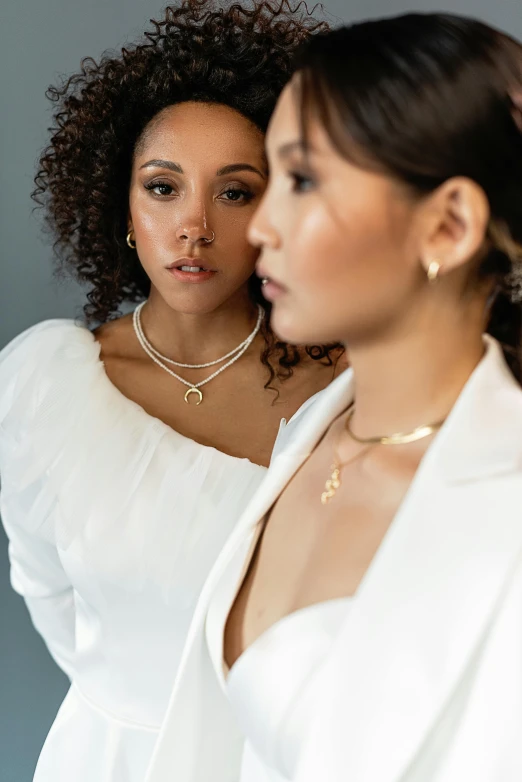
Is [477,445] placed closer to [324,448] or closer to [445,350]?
[445,350]

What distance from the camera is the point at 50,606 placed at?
1772mm

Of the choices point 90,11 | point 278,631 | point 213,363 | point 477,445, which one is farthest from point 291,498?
point 90,11

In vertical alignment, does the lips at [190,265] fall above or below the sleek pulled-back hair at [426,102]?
below

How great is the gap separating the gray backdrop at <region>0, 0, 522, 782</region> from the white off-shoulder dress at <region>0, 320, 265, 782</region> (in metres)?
0.39

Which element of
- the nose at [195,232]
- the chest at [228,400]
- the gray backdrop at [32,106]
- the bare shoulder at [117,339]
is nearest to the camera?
the nose at [195,232]

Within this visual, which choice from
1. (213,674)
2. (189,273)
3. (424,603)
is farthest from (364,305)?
(189,273)

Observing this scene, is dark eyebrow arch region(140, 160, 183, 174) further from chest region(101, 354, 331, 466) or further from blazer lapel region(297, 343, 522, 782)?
blazer lapel region(297, 343, 522, 782)

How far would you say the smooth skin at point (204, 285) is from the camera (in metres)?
1.41

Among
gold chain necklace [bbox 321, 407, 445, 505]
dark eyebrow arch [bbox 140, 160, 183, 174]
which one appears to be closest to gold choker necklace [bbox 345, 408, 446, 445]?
gold chain necklace [bbox 321, 407, 445, 505]

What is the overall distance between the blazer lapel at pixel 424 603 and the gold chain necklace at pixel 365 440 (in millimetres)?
68

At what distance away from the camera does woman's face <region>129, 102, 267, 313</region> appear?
1405 millimetres

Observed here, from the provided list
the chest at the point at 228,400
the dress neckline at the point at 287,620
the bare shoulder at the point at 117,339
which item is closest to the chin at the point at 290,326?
the dress neckline at the point at 287,620

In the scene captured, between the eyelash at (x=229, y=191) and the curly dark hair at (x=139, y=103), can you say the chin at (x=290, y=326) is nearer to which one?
the eyelash at (x=229, y=191)

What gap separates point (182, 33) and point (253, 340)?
0.50m
